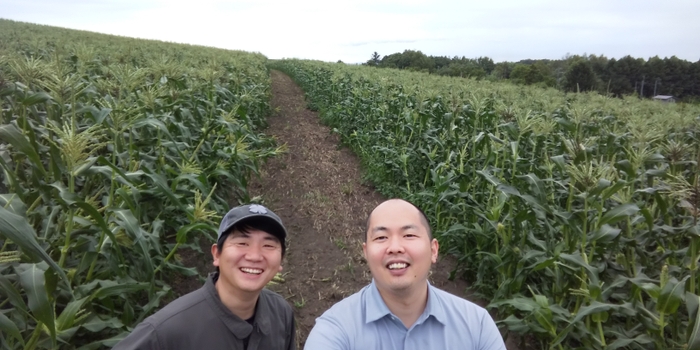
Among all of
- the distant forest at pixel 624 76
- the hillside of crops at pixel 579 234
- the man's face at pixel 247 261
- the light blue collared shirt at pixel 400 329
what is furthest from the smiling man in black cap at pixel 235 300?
the distant forest at pixel 624 76

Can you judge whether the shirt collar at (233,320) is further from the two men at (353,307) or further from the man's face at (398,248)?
the man's face at (398,248)

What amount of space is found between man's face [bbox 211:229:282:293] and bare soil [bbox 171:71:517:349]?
1.70 metres

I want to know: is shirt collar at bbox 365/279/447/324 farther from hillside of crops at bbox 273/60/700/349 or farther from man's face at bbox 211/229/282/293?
hillside of crops at bbox 273/60/700/349

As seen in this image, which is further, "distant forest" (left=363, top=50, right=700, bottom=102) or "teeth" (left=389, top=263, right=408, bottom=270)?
"distant forest" (left=363, top=50, right=700, bottom=102)

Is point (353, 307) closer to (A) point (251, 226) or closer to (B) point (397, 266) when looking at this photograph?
(B) point (397, 266)

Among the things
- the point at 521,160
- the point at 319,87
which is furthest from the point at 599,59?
the point at 521,160

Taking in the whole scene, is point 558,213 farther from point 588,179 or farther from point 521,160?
point 521,160

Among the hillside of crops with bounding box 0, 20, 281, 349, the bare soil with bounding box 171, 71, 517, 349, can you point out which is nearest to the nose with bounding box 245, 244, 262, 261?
the hillside of crops with bounding box 0, 20, 281, 349

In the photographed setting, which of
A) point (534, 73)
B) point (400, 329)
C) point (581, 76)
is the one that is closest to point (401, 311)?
point (400, 329)

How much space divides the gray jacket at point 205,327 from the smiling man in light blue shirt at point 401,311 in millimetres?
343

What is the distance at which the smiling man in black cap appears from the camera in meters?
1.97

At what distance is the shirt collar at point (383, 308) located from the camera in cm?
199

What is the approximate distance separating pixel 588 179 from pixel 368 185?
5.05m

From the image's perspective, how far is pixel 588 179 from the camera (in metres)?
2.94
